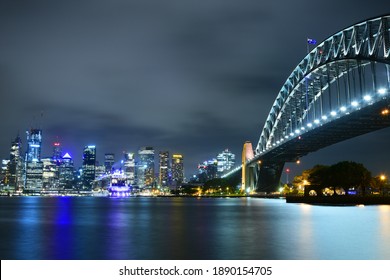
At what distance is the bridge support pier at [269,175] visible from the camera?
133 metres

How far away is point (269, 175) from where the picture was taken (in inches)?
5433

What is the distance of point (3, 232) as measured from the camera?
38.1m

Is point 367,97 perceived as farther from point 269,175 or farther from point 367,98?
point 269,175

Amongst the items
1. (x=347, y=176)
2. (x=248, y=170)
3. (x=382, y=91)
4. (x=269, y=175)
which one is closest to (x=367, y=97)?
(x=382, y=91)

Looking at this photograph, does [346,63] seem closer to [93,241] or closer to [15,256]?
[93,241]

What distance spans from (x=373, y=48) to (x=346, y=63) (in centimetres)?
1746

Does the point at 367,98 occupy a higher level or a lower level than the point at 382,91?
lower

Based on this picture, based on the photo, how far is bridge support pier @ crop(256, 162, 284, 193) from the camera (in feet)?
438

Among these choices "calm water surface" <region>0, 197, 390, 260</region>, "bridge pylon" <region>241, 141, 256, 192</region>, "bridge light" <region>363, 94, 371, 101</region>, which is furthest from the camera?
"bridge pylon" <region>241, 141, 256, 192</region>

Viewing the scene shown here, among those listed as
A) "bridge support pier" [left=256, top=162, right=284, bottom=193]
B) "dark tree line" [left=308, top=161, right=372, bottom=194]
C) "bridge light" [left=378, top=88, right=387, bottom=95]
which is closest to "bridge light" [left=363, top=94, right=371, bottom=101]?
"bridge light" [left=378, top=88, right=387, bottom=95]

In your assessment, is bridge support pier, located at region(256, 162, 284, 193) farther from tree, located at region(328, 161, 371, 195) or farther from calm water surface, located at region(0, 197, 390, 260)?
calm water surface, located at region(0, 197, 390, 260)

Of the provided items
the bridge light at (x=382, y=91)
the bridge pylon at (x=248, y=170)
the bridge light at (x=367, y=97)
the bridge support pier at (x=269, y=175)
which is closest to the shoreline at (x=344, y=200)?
the bridge light at (x=367, y=97)

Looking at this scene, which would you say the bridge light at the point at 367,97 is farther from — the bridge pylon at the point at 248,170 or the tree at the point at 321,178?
the bridge pylon at the point at 248,170
